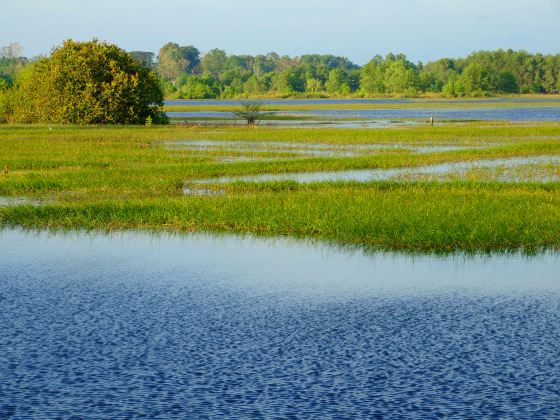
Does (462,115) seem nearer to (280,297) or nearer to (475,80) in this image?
(280,297)

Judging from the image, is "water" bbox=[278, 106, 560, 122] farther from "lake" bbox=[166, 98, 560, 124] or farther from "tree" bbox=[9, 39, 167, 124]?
"tree" bbox=[9, 39, 167, 124]

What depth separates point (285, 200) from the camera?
70.5ft

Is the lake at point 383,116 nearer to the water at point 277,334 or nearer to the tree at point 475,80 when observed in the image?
the water at point 277,334

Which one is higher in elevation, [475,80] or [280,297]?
[475,80]

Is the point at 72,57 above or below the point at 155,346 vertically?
above

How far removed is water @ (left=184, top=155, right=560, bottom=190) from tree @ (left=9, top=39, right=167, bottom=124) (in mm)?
35181

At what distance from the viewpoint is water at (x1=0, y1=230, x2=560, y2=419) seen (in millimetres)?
7945

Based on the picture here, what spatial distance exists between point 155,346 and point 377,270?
16.7ft

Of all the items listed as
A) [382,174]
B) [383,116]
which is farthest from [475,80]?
[382,174]

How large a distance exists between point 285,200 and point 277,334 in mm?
11517

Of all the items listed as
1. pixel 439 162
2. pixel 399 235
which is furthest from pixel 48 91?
pixel 399 235

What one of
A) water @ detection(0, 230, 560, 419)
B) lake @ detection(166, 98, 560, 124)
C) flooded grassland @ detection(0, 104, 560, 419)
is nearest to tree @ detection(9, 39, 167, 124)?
lake @ detection(166, 98, 560, 124)

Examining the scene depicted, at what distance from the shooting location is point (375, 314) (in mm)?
10992

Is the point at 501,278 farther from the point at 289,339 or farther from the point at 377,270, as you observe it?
the point at 289,339
